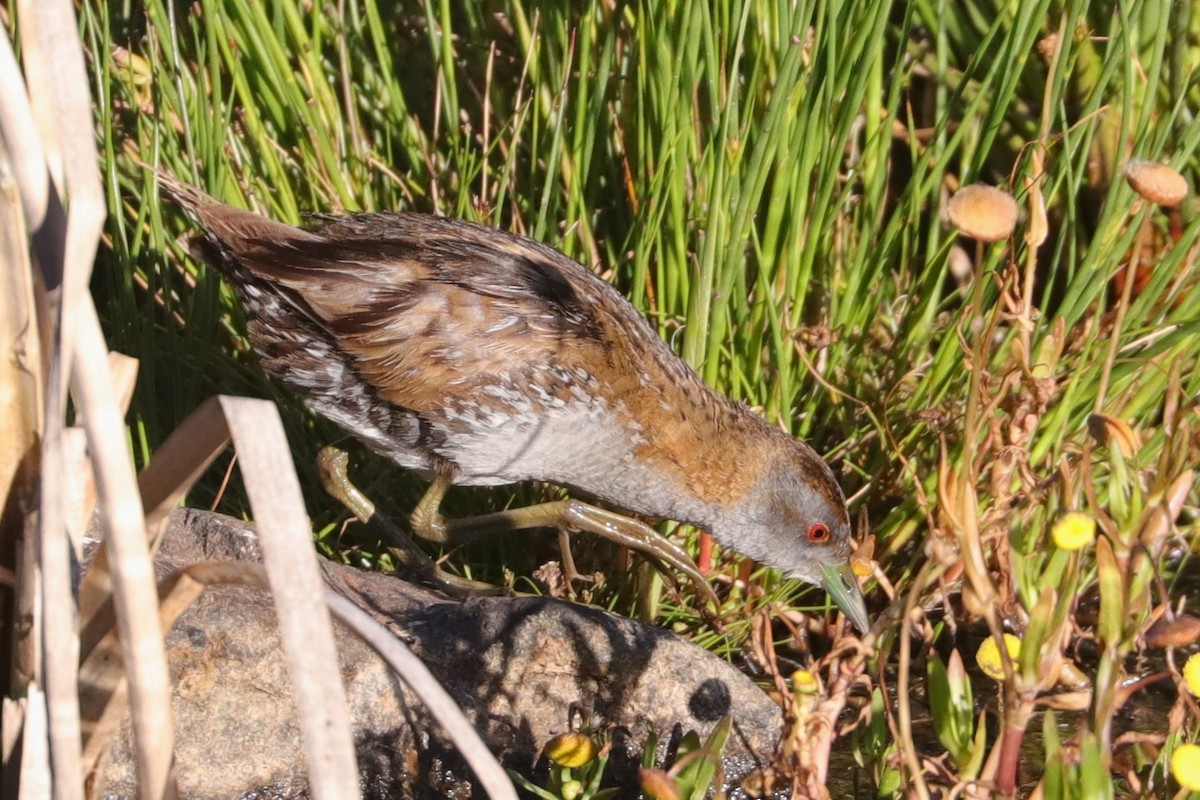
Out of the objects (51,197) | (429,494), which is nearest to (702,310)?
(429,494)

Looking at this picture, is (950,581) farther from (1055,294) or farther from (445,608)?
(1055,294)

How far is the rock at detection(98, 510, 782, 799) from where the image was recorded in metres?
2.70

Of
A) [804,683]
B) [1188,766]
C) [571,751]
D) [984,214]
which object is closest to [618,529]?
[571,751]

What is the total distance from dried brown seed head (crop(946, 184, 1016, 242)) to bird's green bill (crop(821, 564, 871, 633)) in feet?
5.59

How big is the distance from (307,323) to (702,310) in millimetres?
983

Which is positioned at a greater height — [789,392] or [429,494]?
[789,392]

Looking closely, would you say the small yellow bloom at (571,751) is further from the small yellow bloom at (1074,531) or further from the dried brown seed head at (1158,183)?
the dried brown seed head at (1158,183)

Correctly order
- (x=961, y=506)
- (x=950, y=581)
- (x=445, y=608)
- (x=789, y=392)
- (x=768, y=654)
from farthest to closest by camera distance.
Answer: (x=789, y=392)
(x=445, y=608)
(x=950, y=581)
(x=768, y=654)
(x=961, y=506)

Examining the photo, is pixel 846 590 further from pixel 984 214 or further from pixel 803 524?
pixel 984 214

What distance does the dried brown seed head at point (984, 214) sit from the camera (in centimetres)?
192

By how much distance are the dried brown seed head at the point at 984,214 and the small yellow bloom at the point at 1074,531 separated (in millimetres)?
407

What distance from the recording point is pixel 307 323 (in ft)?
11.3

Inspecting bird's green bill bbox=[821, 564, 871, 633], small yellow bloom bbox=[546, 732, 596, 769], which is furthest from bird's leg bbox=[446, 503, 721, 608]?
small yellow bloom bbox=[546, 732, 596, 769]

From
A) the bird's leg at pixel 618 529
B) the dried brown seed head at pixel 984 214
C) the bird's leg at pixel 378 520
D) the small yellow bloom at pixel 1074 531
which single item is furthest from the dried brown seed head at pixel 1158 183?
the bird's leg at pixel 378 520
